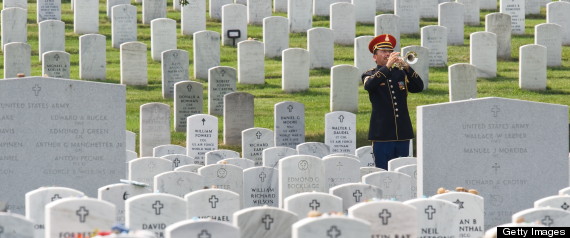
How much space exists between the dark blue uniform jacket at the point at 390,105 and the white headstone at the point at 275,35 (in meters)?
9.56

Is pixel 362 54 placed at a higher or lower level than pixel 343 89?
higher

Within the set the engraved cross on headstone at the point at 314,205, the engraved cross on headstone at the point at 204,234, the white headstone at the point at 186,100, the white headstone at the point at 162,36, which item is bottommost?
the engraved cross on headstone at the point at 314,205

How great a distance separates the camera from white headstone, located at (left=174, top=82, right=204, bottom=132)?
768 inches

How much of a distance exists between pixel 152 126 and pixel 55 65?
→ 3596 mm

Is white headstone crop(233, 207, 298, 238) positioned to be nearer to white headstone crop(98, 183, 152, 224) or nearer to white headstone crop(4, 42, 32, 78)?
white headstone crop(98, 183, 152, 224)

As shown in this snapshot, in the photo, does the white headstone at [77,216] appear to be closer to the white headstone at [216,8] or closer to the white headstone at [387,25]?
the white headstone at [387,25]

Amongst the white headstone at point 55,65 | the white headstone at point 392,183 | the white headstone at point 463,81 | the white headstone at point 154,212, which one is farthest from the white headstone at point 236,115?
the white headstone at point 154,212

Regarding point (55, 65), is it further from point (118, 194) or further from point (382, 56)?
point (118, 194)

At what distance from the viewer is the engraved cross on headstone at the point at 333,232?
9.86m

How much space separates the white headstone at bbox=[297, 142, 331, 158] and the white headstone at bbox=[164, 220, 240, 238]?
6758 millimetres

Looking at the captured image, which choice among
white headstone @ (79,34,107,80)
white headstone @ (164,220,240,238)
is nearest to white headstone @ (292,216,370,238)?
white headstone @ (164,220,240,238)

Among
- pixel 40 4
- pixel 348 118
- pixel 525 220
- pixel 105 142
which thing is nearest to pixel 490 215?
pixel 525 220

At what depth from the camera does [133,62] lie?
2238cm

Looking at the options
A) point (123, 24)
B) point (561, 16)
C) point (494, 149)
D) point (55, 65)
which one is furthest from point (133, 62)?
point (494, 149)
